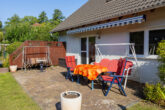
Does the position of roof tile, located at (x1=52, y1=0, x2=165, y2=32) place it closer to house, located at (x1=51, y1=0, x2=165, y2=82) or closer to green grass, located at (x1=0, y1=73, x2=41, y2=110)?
house, located at (x1=51, y1=0, x2=165, y2=82)

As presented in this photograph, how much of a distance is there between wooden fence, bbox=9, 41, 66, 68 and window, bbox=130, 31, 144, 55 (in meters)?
7.54

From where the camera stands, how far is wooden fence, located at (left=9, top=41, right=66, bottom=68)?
10523 millimetres

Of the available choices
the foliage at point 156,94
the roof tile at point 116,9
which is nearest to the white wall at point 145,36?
the roof tile at point 116,9

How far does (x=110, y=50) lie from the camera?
330 inches

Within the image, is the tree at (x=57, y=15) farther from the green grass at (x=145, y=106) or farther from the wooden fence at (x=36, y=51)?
the green grass at (x=145, y=106)

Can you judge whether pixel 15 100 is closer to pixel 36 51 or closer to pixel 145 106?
pixel 145 106

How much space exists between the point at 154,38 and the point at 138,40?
85cm

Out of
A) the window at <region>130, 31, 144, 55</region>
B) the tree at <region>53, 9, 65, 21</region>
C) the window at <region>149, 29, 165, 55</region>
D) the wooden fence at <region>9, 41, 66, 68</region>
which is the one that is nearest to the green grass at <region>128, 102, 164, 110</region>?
the window at <region>149, 29, 165, 55</region>

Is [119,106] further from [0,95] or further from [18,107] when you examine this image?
[0,95]

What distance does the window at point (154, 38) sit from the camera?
584cm

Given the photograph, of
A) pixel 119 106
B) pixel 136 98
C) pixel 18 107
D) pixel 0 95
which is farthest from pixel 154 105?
pixel 0 95

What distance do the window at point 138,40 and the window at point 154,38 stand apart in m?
0.45

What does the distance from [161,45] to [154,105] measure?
203 centimetres

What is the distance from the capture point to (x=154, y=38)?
20.1 feet
